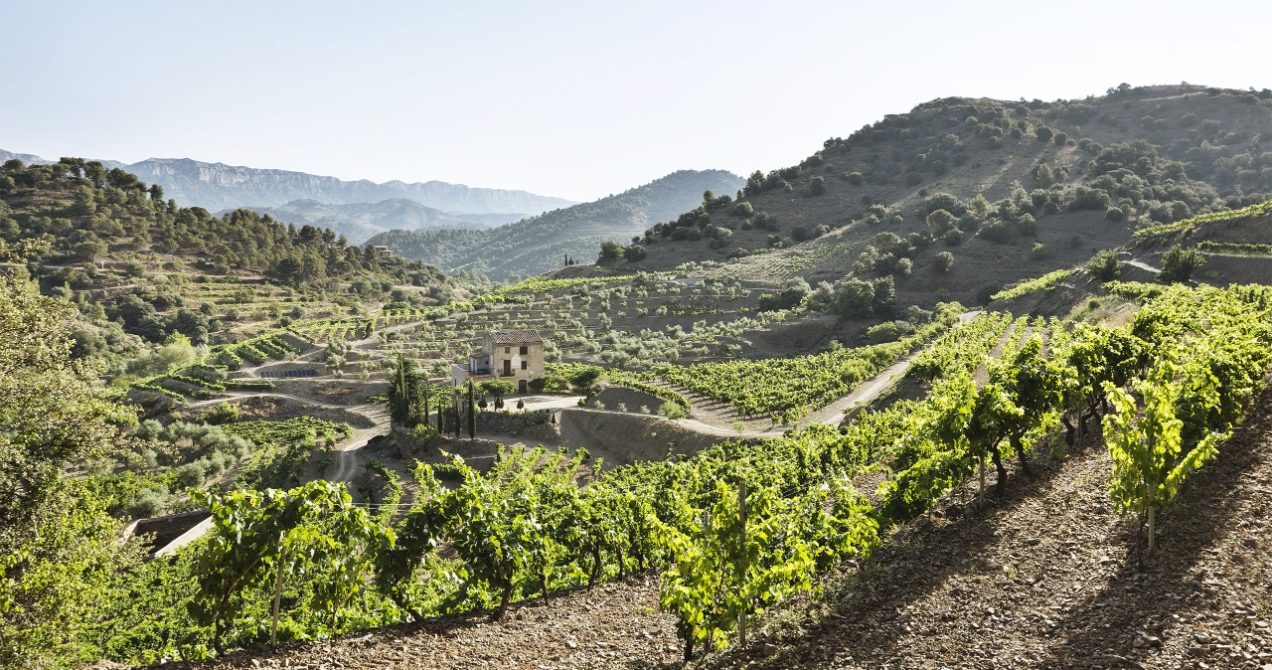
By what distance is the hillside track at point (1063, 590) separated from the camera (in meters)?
7.98

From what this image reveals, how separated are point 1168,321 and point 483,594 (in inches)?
742

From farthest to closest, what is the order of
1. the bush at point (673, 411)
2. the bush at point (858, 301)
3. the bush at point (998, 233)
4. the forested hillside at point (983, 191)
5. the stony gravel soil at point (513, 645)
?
the bush at point (998, 233) < the forested hillside at point (983, 191) < the bush at point (858, 301) < the bush at point (673, 411) < the stony gravel soil at point (513, 645)

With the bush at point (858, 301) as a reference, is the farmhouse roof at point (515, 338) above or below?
below

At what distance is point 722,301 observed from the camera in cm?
7481

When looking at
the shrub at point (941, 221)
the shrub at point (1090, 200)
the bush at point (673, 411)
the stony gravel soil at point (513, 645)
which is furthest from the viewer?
the shrub at point (941, 221)

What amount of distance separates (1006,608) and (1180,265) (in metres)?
41.1

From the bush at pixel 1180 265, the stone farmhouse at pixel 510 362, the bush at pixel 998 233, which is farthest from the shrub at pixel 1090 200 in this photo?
the stone farmhouse at pixel 510 362

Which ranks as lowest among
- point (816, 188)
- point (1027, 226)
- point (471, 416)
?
point (471, 416)

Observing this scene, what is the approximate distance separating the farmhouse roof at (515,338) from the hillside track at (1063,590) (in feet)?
129

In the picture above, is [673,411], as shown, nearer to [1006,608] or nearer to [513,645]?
[513,645]

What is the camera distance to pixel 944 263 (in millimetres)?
72688

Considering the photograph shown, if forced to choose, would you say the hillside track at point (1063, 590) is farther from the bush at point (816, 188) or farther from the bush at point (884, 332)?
the bush at point (816, 188)

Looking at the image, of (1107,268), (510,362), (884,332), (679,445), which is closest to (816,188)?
(884,332)

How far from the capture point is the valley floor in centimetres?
816
